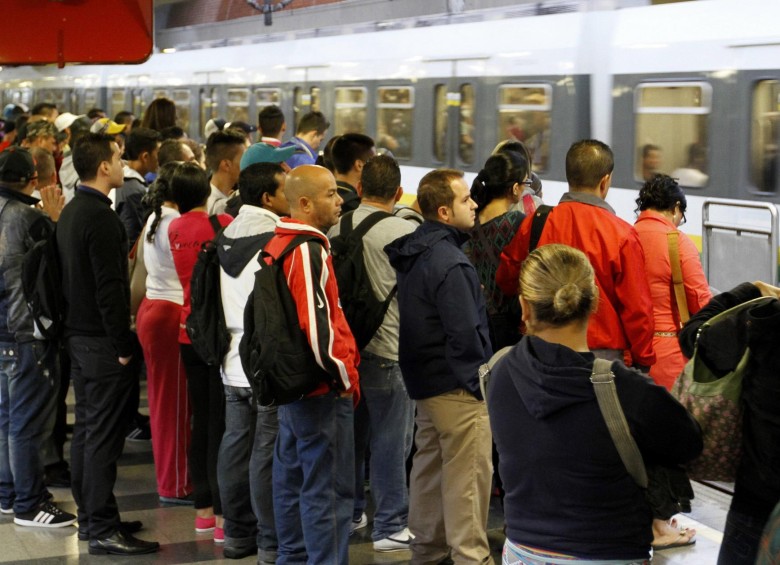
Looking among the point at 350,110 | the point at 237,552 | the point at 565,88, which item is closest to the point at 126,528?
the point at 237,552

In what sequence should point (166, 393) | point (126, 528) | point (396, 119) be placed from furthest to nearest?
point (396, 119) → point (166, 393) → point (126, 528)

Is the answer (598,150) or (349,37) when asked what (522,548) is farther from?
(349,37)

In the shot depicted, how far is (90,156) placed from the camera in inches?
224

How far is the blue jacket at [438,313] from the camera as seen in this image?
16.0 feet

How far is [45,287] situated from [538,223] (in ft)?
7.83

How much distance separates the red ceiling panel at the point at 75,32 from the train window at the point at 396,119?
31.5 feet

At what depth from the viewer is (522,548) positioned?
306 centimetres

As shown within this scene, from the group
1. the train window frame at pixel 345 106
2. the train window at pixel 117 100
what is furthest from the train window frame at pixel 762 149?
the train window at pixel 117 100

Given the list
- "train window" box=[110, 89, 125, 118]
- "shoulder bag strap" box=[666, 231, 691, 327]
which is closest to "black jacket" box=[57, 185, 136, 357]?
"shoulder bag strap" box=[666, 231, 691, 327]

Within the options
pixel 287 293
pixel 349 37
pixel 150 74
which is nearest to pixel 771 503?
pixel 287 293

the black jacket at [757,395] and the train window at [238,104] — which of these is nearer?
the black jacket at [757,395]

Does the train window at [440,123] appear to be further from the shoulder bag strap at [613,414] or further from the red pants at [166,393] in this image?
the shoulder bag strap at [613,414]

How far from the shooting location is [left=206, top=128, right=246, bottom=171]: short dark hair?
21.8 feet

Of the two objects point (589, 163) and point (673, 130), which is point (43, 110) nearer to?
point (673, 130)
